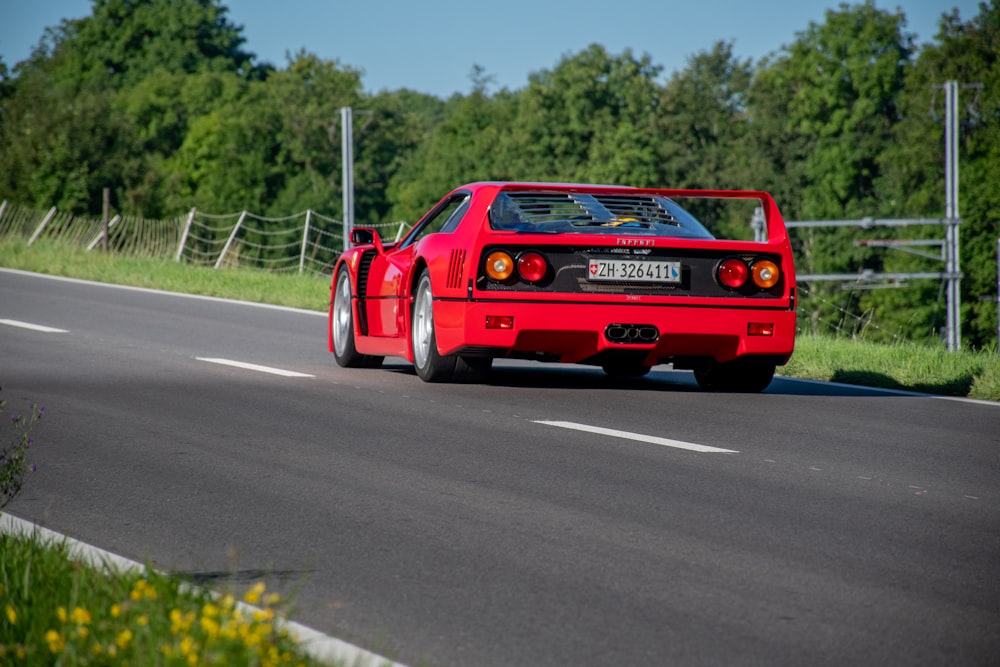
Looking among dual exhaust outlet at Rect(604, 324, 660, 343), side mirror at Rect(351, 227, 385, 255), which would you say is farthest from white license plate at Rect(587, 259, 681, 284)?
side mirror at Rect(351, 227, 385, 255)

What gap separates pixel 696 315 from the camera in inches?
395

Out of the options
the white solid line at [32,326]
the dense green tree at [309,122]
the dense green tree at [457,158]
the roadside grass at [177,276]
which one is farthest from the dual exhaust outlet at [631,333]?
the dense green tree at [309,122]

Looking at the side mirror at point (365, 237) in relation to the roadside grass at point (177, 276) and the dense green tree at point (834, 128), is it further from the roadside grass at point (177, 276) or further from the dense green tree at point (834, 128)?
the dense green tree at point (834, 128)

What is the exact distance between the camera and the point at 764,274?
10.2 m

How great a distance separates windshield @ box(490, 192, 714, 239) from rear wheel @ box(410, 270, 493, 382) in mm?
707

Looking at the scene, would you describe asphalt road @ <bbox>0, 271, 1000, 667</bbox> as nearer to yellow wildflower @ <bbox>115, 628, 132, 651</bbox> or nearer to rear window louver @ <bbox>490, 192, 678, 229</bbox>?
yellow wildflower @ <bbox>115, 628, 132, 651</bbox>

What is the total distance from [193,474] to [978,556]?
3331mm

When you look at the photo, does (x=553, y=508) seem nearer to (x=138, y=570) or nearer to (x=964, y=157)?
(x=138, y=570)

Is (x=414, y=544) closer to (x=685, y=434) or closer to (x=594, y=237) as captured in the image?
(x=685, y=434)

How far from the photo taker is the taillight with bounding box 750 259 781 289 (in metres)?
10.2

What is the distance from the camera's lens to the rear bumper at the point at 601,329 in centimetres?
988

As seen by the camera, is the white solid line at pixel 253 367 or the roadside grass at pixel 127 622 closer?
the roadside grass at pixel 127 622

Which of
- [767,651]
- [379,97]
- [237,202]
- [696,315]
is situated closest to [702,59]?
[379,97]

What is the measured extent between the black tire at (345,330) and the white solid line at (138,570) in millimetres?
6461
